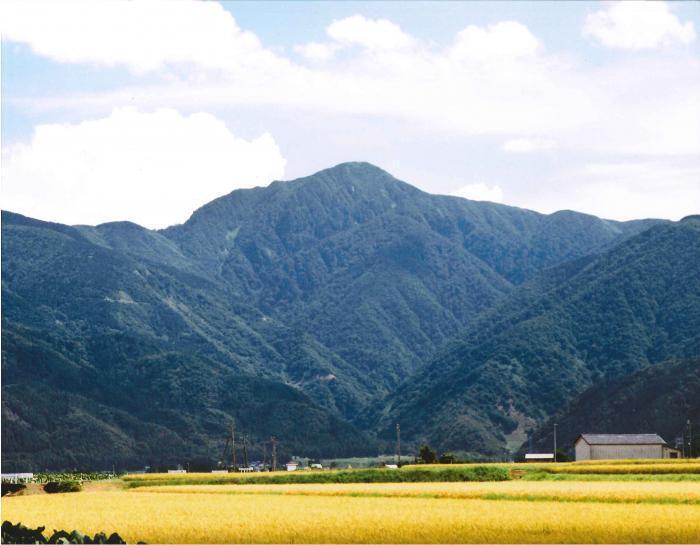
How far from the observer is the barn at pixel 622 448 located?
172 meters

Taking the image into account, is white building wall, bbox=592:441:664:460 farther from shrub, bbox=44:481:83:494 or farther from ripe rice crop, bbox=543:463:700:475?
shrub, bbox=44:481:83:494

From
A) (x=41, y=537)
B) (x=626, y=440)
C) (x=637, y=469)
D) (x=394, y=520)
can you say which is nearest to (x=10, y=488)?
(x=637, y=469)

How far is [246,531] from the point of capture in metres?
46.0

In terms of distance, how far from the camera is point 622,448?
570 feet

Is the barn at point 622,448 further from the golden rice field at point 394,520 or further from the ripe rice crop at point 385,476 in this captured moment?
the golden rice field at point 394,520

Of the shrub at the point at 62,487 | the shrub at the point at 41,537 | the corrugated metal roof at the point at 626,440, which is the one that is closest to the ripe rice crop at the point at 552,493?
the shrub at the point at 41,537

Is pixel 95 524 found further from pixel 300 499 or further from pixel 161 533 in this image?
pixel 300 499

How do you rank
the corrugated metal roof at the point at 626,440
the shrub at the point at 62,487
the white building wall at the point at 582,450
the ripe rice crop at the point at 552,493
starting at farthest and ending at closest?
the white building wall at the point at 582,450 < the corrugated metal roof at the point at 626,440 < the shrub at the point at 62,487 < the ripe rice crop at the point at 552,493

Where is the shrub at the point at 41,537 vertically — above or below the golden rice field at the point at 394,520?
above

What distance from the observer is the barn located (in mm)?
171500

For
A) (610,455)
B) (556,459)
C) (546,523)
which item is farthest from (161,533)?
(610,455)

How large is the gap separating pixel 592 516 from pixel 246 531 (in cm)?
1439

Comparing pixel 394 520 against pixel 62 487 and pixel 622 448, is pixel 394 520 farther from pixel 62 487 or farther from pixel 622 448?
pixel 622 448

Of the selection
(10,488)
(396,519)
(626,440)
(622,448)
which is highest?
(396,519)
